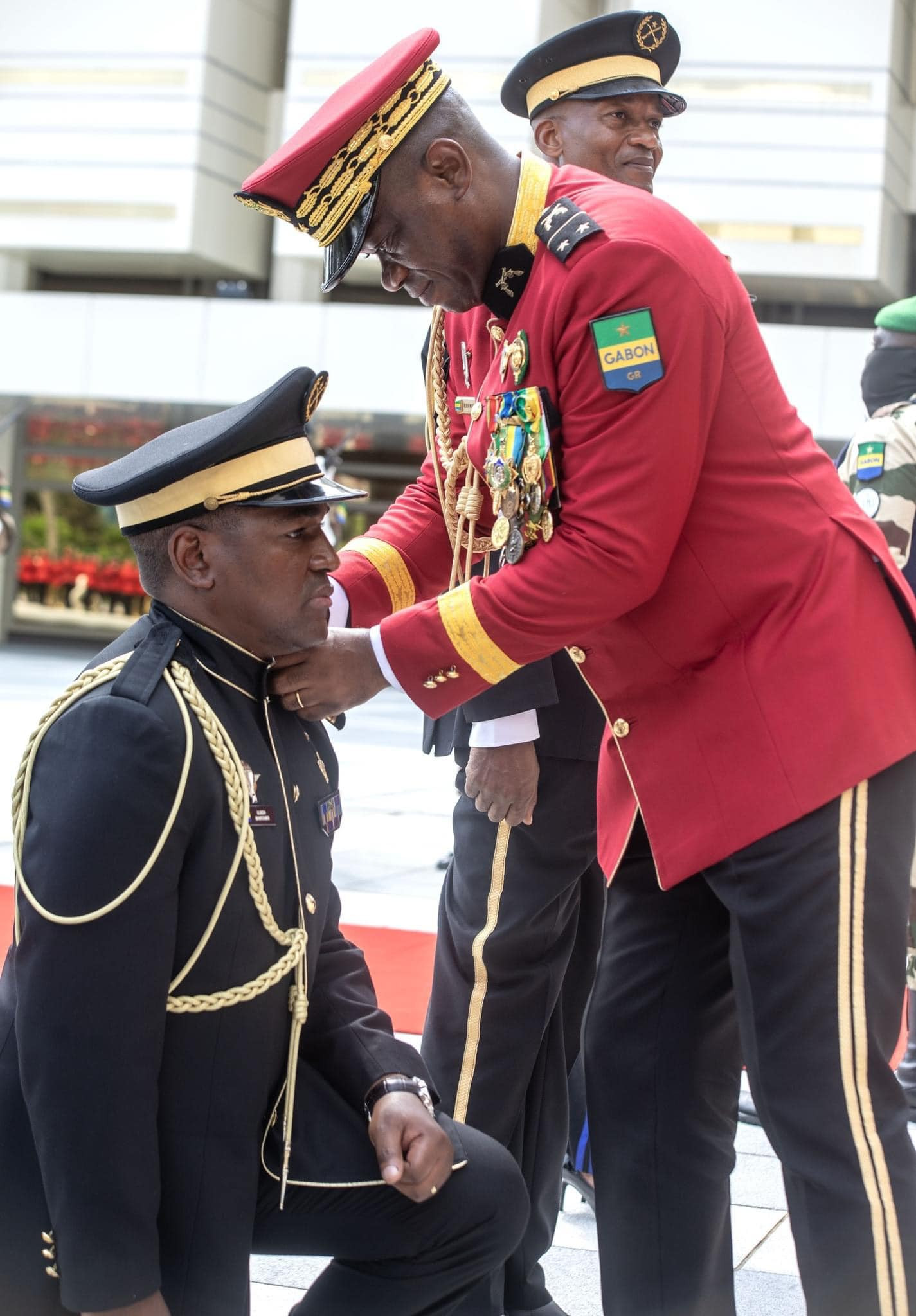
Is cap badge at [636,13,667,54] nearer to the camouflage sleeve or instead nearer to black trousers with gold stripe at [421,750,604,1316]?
the camouflage sleeve

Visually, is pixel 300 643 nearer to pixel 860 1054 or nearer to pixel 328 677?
pixel 328 677

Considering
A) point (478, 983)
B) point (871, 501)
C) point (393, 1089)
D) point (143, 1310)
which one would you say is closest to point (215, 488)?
point (393, 1089)

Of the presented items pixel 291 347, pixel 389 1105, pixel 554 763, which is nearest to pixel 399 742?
pixel 291 347

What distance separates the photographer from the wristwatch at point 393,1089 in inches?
79.2

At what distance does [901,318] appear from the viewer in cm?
391

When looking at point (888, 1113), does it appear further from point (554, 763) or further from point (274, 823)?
point (554, 763)

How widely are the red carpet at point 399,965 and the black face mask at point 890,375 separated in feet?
5.51

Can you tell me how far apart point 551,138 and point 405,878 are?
3711mm

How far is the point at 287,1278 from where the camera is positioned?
8.72ft

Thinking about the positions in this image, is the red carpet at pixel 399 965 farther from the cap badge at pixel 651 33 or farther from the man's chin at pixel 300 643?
the cap badge at pixel 651 33

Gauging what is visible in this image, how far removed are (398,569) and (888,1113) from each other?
1.23 m

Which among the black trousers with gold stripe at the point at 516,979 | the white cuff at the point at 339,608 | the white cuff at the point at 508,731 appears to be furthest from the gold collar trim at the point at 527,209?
the black trousers with gold stripe at the point at 516,979

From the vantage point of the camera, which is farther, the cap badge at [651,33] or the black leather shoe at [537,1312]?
the cap badge at [651,33]

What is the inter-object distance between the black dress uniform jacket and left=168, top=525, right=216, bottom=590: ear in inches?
2.2
